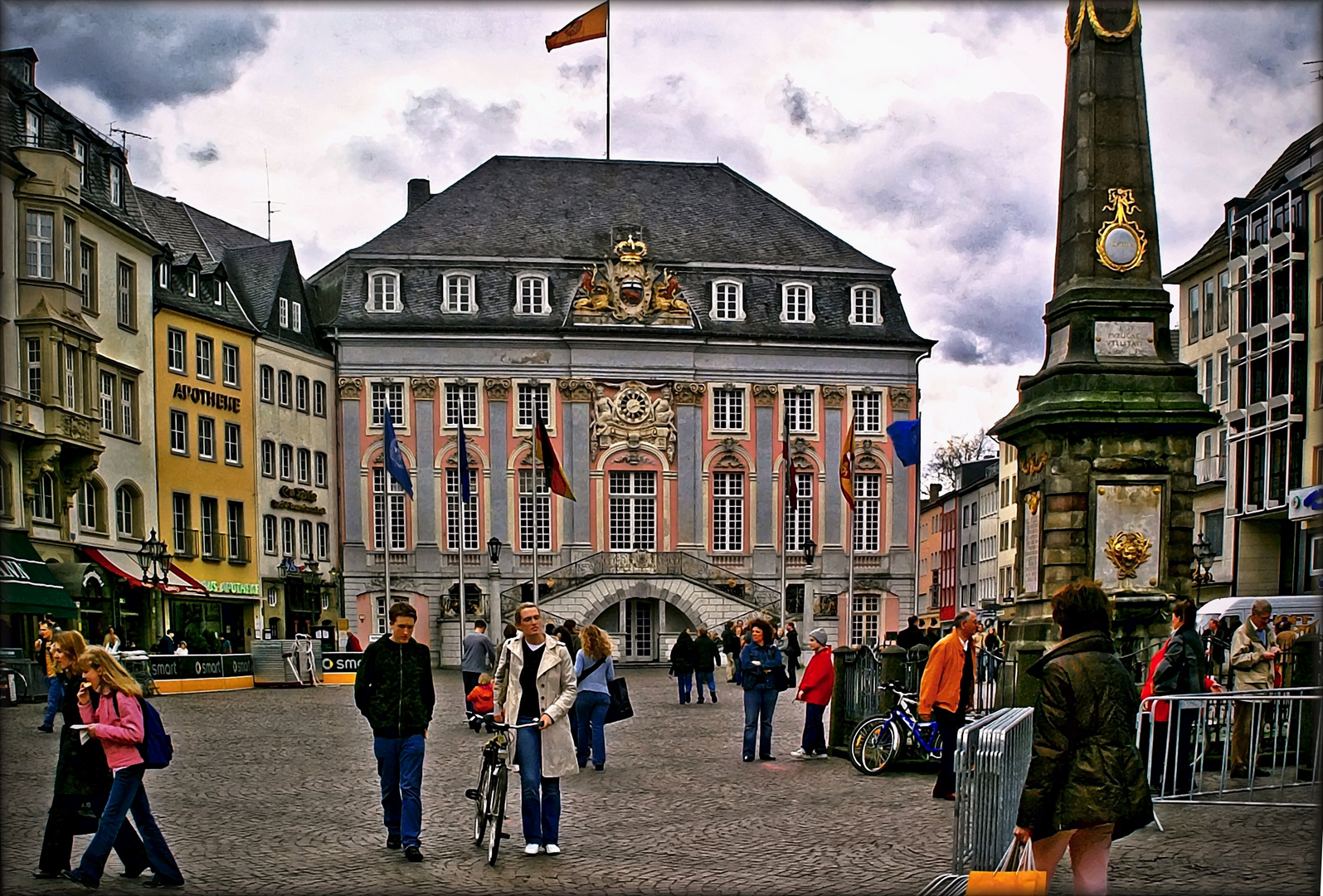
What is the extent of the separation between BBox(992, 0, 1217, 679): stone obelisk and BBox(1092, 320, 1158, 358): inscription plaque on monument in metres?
0.01

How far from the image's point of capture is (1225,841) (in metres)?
11.9

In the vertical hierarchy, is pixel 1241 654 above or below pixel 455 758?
above

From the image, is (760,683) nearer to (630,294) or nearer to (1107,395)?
(1107,395)

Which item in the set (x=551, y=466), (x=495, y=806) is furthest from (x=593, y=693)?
(x=551, y=466)

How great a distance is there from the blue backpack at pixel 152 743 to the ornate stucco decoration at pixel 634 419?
5247cm

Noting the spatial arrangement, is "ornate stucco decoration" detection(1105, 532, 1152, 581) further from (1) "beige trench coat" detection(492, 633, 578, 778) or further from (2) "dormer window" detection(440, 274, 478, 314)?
(2) "dormer window" detection(440, 274, 478, 314)

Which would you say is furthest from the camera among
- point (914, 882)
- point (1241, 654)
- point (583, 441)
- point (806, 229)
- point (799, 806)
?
point (806, 229)

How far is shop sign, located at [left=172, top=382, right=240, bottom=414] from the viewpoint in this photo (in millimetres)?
51438

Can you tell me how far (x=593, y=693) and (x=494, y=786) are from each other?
6052mm

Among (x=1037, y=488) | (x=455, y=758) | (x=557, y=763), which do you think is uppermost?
(x=1037, y=488)

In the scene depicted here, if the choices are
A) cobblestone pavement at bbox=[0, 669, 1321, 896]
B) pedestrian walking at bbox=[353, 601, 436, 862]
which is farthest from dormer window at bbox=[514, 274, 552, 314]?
pedestrian walking at bbox=[353, 601, 436, 862]

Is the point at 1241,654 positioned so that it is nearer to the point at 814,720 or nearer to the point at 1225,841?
the point at 1225,841

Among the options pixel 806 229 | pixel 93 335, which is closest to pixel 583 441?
pixel 806 229

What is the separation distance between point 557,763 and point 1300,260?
41.7 metres
